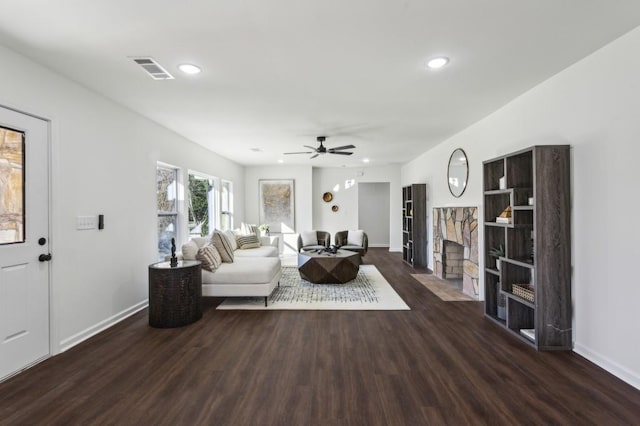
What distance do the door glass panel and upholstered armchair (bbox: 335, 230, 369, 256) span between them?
561cm

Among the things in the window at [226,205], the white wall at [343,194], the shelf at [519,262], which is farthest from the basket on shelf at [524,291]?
the white wall at [343,194]

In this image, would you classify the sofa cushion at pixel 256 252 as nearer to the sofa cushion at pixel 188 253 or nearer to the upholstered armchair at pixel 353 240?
the sofa cushion at pixel 188 253

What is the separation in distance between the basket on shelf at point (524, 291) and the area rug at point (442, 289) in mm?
1233

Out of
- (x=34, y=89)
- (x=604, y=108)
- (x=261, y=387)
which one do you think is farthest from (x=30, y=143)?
(x=604, y=108)

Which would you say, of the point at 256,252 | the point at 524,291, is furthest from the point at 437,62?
the point at 256,252

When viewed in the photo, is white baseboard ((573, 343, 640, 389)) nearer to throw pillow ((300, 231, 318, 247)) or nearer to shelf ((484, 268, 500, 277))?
shelf ((484, 268, 500, 277))

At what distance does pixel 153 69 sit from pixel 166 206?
2658 millimetres

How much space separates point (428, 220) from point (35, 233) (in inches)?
247

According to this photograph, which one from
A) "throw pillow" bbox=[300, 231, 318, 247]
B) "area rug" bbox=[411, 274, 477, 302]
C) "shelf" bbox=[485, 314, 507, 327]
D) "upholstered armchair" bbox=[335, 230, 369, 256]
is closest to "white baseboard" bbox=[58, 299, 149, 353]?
"throw pillow" bbox=[300, 231, 318, 247]

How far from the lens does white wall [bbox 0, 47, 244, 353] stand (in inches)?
108

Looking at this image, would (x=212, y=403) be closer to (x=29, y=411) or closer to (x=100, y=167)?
(x=29, y=411)

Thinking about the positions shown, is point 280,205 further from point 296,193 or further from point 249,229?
point 249,229

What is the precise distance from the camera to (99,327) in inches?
128

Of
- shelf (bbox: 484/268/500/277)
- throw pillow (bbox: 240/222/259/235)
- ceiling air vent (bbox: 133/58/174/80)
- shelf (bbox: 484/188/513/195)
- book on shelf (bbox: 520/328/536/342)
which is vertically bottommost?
book on shelf (bbox: 520/328/536/342)
